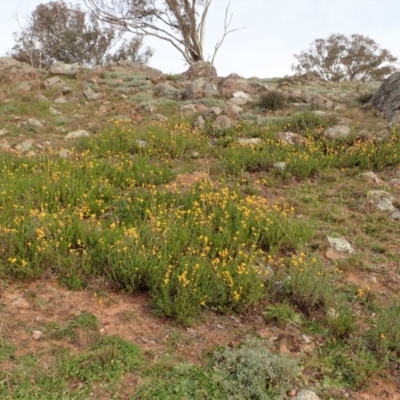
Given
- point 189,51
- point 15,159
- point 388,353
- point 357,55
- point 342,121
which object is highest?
point 357,55

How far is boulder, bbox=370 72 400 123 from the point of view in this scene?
30.5ft

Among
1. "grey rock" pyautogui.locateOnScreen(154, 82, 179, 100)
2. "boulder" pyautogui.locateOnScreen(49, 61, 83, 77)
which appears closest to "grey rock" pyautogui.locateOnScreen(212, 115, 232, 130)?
"grey rock" pyautogui.locateOnScreen(154, 82, 179, 100)

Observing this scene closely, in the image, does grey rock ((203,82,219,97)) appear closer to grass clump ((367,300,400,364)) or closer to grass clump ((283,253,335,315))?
grass clump ((283,253,335,315))

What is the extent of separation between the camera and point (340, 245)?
4.73 meters

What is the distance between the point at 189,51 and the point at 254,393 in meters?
21.5

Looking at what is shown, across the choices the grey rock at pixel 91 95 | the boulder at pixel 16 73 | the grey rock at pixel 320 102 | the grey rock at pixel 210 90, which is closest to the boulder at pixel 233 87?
the grey rock at pixel 210 90

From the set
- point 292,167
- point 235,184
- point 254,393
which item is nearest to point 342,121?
point 292,167

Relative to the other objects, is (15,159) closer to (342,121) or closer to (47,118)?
(47,118)

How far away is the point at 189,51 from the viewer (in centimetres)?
2241

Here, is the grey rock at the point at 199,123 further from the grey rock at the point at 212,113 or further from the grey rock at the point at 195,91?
the grey rock at the point at 195,91

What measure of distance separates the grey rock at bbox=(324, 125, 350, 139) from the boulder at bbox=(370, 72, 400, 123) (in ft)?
4.69

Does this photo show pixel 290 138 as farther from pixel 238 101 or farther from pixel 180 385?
pixel 180 385

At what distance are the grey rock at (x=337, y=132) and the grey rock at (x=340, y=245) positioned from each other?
3.71 meters

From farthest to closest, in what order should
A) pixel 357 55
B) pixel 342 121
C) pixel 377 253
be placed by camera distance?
pixel 357 55
pixel 342 121
pixel 377 253
